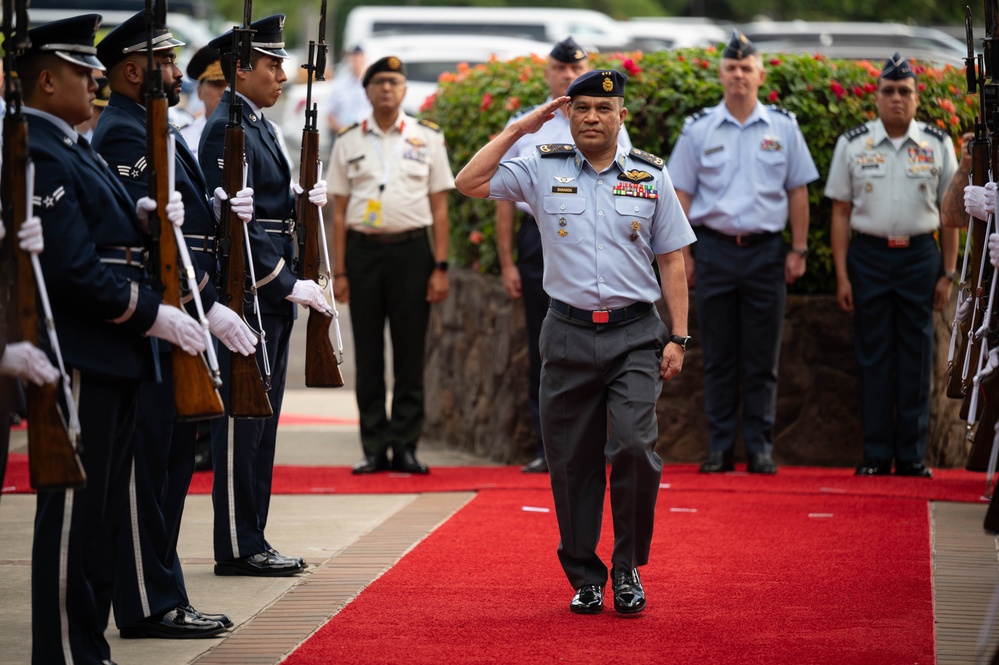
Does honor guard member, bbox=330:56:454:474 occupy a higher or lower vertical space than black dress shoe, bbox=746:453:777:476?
higher

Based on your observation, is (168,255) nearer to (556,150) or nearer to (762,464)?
(556,150)

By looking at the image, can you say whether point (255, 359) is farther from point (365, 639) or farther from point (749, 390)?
point (749, 390)

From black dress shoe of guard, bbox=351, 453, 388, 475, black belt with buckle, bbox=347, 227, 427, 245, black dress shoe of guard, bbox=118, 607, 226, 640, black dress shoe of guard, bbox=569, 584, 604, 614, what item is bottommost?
black dress shoe of guard, bbox=351, 453, 388, 475

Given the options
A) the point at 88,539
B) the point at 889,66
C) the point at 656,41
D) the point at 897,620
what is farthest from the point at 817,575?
the point at 656,41

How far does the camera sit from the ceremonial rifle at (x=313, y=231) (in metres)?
6.06

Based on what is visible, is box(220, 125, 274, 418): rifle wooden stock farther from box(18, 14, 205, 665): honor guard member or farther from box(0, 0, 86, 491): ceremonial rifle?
box(0, 0, 86, 491): ceremonial rifle

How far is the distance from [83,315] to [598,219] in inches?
76.7

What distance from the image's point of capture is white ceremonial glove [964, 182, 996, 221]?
228 inches

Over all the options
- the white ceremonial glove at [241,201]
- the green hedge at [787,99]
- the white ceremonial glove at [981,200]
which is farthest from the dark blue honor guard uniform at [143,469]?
the green hedge at [787,99]

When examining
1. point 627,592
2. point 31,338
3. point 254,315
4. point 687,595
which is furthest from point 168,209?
point 687,595

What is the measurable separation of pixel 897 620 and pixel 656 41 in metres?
17.1

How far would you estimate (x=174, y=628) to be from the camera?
4922mm

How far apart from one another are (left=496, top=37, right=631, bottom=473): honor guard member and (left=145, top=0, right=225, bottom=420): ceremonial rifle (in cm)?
375

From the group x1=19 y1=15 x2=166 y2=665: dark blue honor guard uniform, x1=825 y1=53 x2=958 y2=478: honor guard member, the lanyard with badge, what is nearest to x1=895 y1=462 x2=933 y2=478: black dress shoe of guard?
x1=825 y1=53 x2=958 y2=478: honor guard member
